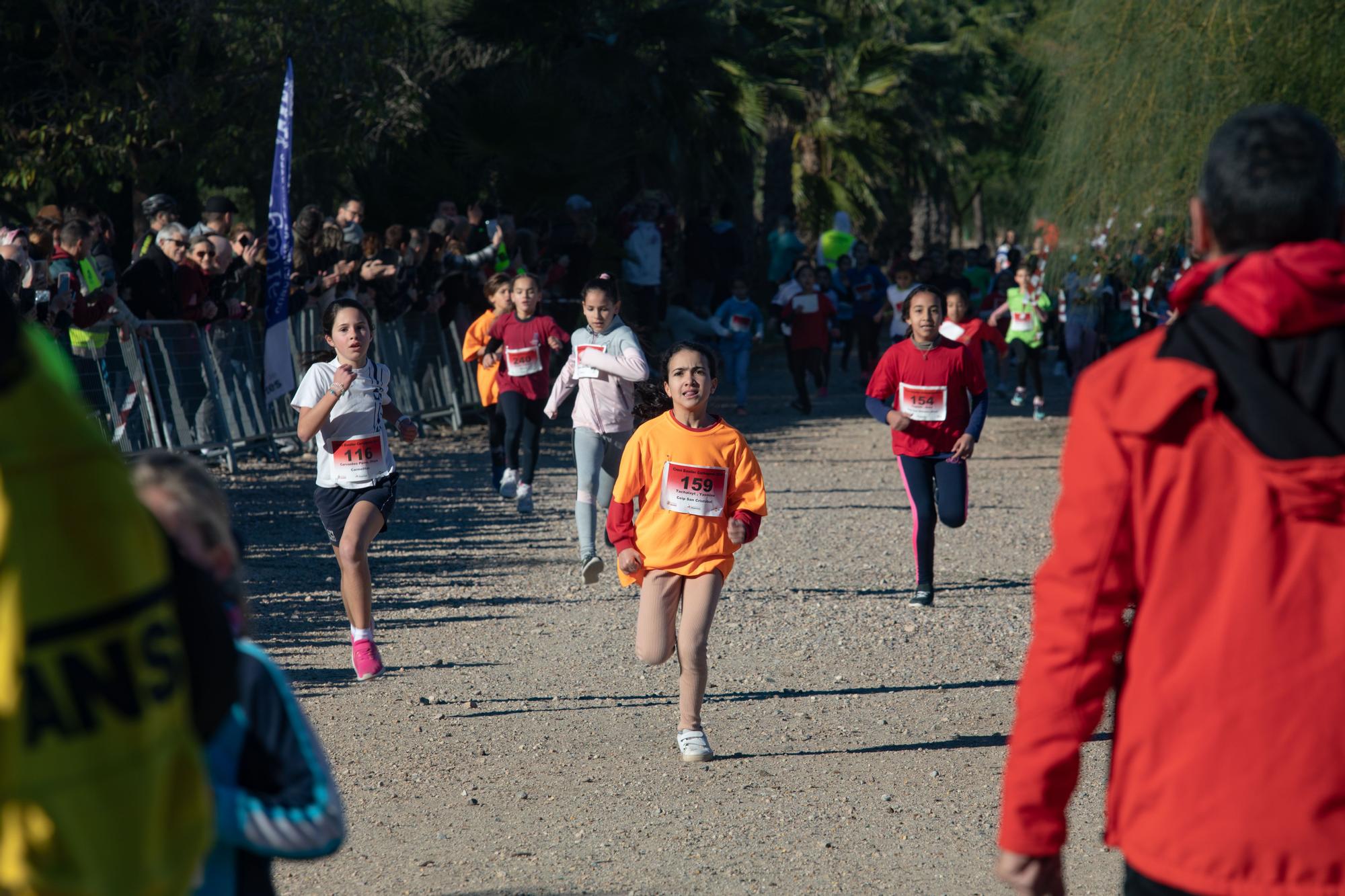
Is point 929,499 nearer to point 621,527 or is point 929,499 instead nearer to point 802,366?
point 621,527

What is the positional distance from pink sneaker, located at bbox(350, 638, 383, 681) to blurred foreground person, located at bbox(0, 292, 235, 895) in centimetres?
538

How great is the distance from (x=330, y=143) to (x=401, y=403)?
392cm

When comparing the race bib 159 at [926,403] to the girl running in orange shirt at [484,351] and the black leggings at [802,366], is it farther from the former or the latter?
the black leggings at [802,366]

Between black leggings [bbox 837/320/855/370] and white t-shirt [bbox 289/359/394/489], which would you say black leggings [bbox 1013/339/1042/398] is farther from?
white t-shirt [bbox 289/359/394/489]

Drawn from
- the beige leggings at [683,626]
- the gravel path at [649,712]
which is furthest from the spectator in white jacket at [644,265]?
the beige leggings at [683,626]

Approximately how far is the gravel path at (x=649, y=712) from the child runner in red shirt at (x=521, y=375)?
1.03 ft

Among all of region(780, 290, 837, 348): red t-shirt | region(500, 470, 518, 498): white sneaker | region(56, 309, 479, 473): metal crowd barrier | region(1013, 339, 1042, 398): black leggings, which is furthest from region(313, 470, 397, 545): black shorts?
region(780, 290, 837, 348): red t-shirt

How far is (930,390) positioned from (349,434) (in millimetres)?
3396

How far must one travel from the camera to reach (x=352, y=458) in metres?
6.87

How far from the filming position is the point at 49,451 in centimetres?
148

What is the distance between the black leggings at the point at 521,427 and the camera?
39.6 ft

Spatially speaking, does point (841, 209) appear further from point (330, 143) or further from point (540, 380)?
point (540, 380)

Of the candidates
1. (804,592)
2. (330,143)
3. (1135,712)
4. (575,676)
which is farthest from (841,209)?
(1135,712)

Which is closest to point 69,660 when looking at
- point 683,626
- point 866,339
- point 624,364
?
point 683,626
